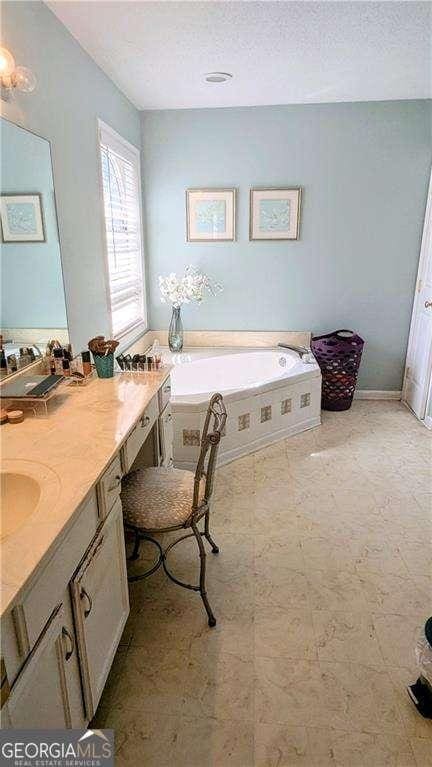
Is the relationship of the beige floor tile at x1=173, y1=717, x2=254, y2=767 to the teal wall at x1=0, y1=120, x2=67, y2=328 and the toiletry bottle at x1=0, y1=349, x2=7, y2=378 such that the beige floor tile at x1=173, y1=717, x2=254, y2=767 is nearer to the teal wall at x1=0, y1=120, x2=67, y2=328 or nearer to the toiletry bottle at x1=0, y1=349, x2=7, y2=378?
the toiletry bottle at x1=0, y1=349, x2=7, y2=378

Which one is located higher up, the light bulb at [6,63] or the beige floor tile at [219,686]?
the light bulb at [6,63]

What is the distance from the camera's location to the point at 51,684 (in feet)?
3.32

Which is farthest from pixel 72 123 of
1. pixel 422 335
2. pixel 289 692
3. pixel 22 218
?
pixel 422 335

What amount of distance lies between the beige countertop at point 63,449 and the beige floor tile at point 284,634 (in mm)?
949

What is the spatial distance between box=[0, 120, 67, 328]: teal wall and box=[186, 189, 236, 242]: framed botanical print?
186cm

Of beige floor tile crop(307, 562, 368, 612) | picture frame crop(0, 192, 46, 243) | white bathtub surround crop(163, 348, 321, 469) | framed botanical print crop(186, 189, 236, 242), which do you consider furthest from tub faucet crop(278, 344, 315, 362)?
picture frame crop(0, 192, 46, 243)

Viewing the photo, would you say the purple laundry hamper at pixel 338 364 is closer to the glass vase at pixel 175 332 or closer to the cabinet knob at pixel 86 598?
the glass vase at pixel 175 332

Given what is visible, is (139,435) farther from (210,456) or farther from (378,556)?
(378,556)

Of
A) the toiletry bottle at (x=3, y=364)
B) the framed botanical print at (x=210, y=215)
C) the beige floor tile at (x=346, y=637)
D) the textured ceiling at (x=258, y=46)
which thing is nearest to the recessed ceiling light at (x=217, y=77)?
the textured ceiling at (x=258, y=46)

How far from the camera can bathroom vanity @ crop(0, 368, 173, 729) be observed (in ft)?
2.86

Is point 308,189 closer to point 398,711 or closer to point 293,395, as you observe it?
point 293,395

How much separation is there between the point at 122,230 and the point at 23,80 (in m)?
1.63

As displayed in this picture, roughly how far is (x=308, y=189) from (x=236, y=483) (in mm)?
2458

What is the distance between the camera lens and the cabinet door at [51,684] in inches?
34.4
